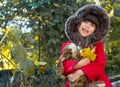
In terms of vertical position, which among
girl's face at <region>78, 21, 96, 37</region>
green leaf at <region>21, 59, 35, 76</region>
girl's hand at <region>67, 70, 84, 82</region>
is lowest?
girl's hand at <region>67, 70, 84, 82</region>

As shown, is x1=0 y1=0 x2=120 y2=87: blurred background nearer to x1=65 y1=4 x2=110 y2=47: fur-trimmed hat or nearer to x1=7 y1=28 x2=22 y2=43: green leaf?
x1=65 y1=4 x2=110 y2=47: fur-trimmed hat

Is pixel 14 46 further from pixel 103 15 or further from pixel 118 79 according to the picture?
pixel 118 79

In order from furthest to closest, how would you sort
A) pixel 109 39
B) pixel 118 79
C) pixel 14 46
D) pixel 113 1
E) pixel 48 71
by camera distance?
pixel 109 39 → pixel 113 1 → pixel 118 79 → pixel 48 71 → pixel 14 46

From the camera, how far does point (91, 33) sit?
3250 millimetres

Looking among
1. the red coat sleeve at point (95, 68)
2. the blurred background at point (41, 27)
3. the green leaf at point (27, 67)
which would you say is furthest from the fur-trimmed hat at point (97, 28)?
the blurred background at point (41, 27)

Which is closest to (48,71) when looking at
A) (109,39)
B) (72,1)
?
(72,1)

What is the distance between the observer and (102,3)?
19.3ft

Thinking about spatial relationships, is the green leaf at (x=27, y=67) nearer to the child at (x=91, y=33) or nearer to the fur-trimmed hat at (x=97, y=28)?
the child at (x=91, y=33)

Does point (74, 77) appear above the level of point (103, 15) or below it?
below

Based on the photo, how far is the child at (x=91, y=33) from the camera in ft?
10.4

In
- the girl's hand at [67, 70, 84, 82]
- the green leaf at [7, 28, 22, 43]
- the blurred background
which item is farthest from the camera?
the blurred background

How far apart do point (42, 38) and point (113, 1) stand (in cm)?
173

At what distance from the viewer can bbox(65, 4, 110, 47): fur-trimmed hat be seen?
322 cm

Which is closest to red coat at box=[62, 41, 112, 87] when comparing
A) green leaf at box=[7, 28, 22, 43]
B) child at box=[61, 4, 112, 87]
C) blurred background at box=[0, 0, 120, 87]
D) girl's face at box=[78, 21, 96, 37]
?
child at box=[61, 4, 112, 87]
